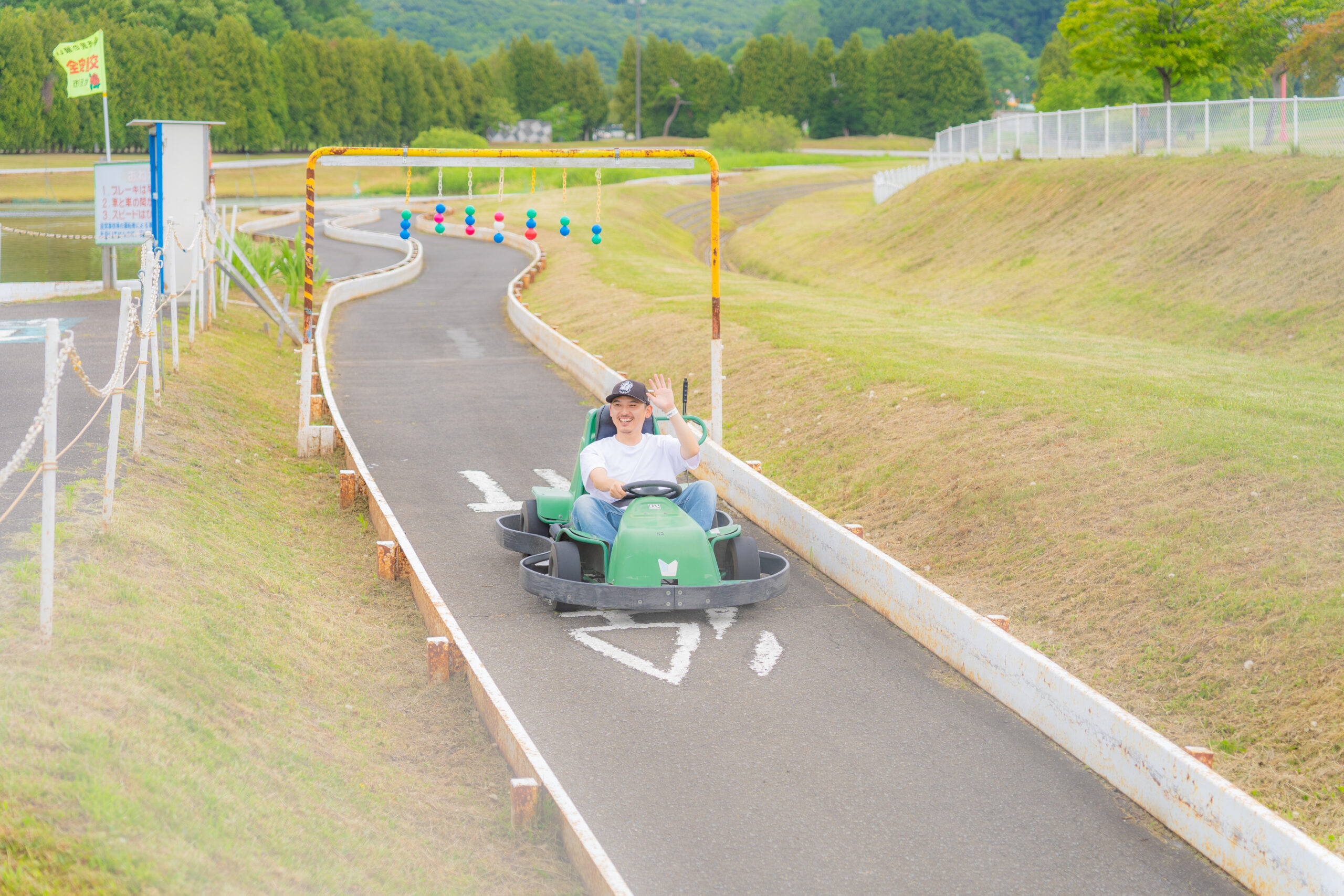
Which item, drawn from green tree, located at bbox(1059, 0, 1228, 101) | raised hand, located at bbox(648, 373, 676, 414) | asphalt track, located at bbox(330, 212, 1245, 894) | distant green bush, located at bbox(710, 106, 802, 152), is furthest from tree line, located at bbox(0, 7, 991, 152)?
asphalt track, located at bbox(330, 212, 1245, 894)

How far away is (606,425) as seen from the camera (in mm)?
9133

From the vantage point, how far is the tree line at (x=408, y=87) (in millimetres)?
73875

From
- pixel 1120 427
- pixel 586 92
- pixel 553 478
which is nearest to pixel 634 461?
pixel 553 478

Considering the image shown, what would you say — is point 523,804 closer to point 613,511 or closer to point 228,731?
point 228,731

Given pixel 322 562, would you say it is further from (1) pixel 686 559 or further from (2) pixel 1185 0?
(2) pixel 1185 0

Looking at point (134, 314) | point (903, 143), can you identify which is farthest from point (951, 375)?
point (903, 143)

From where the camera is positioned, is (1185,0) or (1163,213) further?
(1185,0)

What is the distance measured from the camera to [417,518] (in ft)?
35.5

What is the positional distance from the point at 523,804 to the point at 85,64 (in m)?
19.7

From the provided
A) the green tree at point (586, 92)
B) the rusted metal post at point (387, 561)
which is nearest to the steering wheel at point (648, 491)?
the rusted metal post at point (387, 561)

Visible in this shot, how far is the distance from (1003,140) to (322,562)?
33.0 meters

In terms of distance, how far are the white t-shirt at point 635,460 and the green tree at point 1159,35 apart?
33.5 metres

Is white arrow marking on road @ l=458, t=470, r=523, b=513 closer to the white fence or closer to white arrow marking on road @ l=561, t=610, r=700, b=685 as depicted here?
white arrow marking on road @ l=561, t=610, r=700, b=685

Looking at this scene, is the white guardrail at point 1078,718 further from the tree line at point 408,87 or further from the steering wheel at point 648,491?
the tree line at point 408,87
